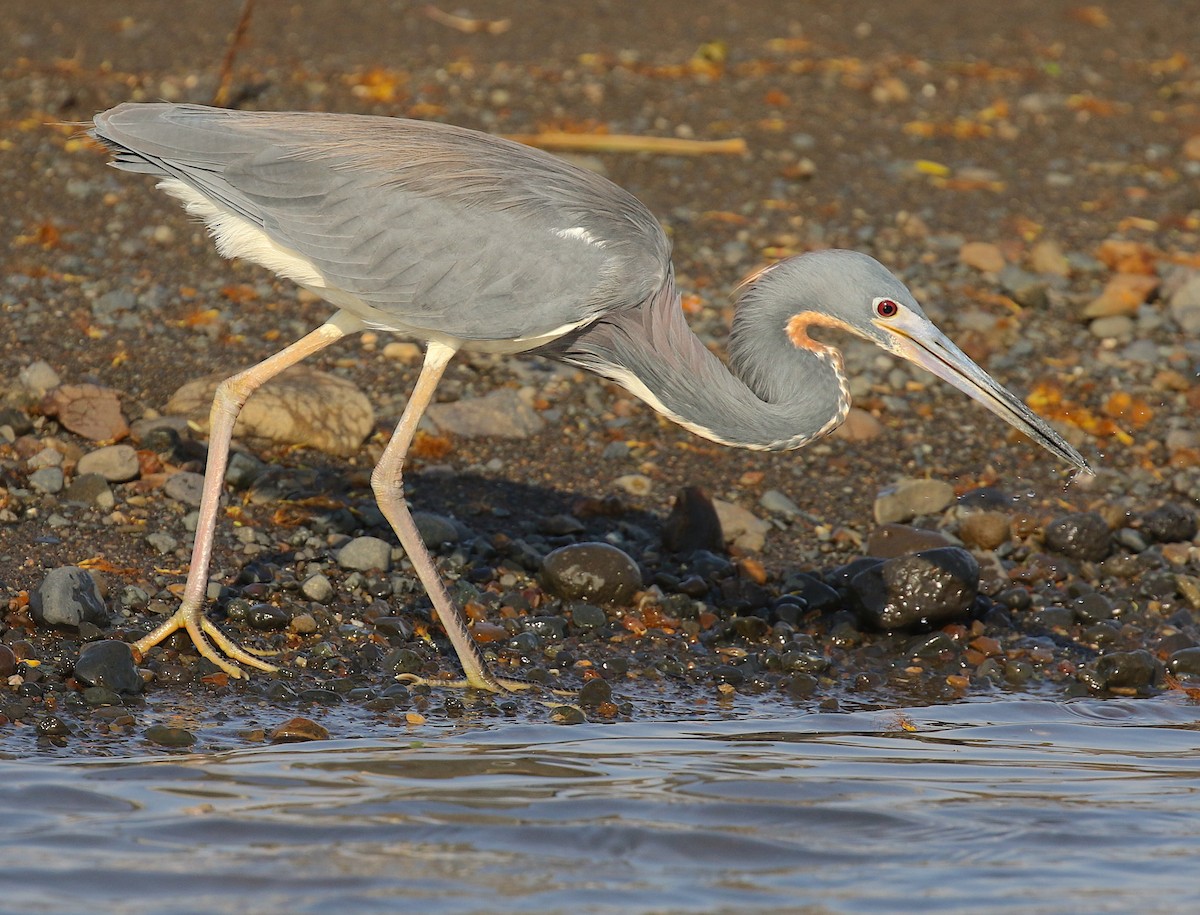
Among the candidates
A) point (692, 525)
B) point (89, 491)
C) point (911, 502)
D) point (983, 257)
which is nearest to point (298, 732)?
point (89, 491)

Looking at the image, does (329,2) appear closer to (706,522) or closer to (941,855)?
(706,522)

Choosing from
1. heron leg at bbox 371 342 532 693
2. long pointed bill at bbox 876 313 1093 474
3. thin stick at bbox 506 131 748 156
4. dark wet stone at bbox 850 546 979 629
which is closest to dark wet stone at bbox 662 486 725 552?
dark wet stone at bbox 850 546 979 629

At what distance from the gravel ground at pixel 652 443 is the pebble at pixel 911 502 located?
0.02 meters

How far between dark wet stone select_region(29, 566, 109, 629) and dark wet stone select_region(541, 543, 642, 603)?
1805mm

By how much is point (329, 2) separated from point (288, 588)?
807 cm

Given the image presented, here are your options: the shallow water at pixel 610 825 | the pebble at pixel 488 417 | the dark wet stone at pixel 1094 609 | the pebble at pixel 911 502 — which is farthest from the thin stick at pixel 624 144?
the shallow water at pixel 610 825

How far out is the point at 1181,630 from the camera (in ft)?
22.9

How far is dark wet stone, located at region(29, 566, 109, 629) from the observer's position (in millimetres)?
6141

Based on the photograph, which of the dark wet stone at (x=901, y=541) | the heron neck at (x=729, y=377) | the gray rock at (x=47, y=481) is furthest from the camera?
the dark wet stone at (x=901, y=541)

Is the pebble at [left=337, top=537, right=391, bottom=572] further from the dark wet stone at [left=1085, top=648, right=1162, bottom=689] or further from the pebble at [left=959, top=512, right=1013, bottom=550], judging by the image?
the dark wet stone at [left=1085, top=648, right=1162, bottom=689]

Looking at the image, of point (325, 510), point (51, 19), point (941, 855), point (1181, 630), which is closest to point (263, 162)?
point (325, 510)

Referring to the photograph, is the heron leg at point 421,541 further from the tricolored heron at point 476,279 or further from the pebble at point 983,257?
the pebble at point 983,257

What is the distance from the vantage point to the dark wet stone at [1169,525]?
25.0 ft

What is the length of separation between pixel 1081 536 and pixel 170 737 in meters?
4.12
